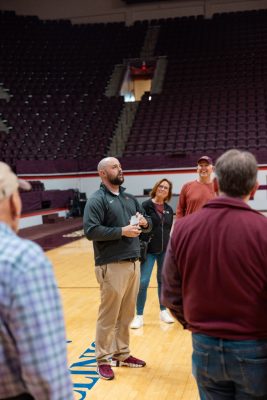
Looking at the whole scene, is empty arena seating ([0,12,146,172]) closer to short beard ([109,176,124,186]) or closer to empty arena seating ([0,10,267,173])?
empty arena seating ([0,10,267,173])

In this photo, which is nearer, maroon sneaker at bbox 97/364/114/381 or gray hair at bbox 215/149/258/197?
gray hair at bbox 215/149/258/197

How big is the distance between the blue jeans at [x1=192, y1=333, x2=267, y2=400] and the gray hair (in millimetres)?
542

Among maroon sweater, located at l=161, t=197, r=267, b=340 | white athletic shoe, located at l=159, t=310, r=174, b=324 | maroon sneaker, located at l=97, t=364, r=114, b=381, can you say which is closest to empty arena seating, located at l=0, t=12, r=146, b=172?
white athletic shoe, located at l=159, t=310, r=174, b=324

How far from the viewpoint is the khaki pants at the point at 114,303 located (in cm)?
373

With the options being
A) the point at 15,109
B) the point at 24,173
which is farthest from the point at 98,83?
the point at 24,173

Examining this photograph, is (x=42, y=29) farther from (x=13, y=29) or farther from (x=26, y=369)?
(x=26, y=369)

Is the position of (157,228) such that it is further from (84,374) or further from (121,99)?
(121,99)

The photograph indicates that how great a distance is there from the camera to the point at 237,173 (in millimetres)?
1815

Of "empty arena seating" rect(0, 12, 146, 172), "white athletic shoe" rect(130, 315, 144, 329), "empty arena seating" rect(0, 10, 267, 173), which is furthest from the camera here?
"empty arena seating" rect(0, 12, 146, 172)

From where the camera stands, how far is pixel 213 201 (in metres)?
1.87

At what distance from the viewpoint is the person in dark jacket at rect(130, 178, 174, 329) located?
5062 mm

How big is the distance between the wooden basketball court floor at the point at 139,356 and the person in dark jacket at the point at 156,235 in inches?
5.7

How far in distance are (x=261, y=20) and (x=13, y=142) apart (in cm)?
1270

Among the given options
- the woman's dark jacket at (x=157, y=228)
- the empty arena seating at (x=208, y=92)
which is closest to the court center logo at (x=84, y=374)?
the woman's dark jacket at (x=157, y=228)
